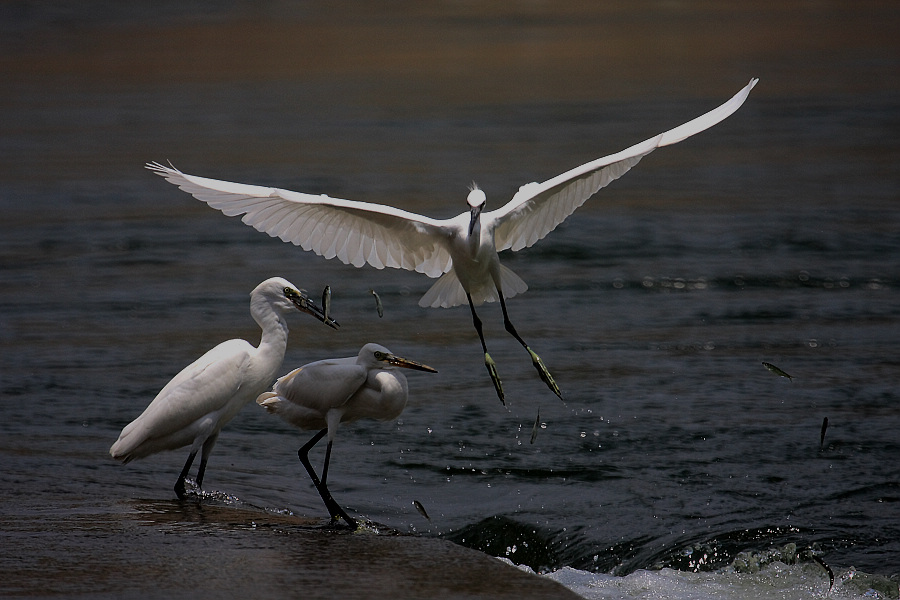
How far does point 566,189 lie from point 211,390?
8.23 feet

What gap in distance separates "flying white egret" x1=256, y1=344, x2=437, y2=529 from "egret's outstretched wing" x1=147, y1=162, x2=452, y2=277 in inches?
36.5

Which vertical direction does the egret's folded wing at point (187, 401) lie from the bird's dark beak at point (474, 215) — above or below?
below

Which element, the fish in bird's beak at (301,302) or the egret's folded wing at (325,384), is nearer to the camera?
the egret's folded wing at (325,384)

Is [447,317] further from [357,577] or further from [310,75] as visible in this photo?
[310,75]

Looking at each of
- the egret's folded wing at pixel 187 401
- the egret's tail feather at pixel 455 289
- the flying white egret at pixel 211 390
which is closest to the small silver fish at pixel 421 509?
the flying white egret at pixel 211 390

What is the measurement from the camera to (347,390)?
22.3ft

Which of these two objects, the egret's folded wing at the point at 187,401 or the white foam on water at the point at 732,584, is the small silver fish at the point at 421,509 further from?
the egret's folded wing at the point at 187,401

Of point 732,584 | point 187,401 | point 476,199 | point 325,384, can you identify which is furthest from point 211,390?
point 732,584

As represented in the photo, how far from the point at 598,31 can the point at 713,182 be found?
1788 centimetres

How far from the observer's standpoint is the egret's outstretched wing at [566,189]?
7258mm

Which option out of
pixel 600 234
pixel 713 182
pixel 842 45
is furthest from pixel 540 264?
pixel 842 45

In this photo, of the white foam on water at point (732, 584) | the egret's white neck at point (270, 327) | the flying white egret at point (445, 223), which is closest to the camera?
the white foam on water at point (732, 584)

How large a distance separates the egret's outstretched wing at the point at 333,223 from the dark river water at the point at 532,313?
4.45 feet

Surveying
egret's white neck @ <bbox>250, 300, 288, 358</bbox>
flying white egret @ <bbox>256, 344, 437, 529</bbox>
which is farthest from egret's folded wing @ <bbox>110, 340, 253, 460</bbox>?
flying white egret @ <bbox>256, 344, 437, 529</bbox>
